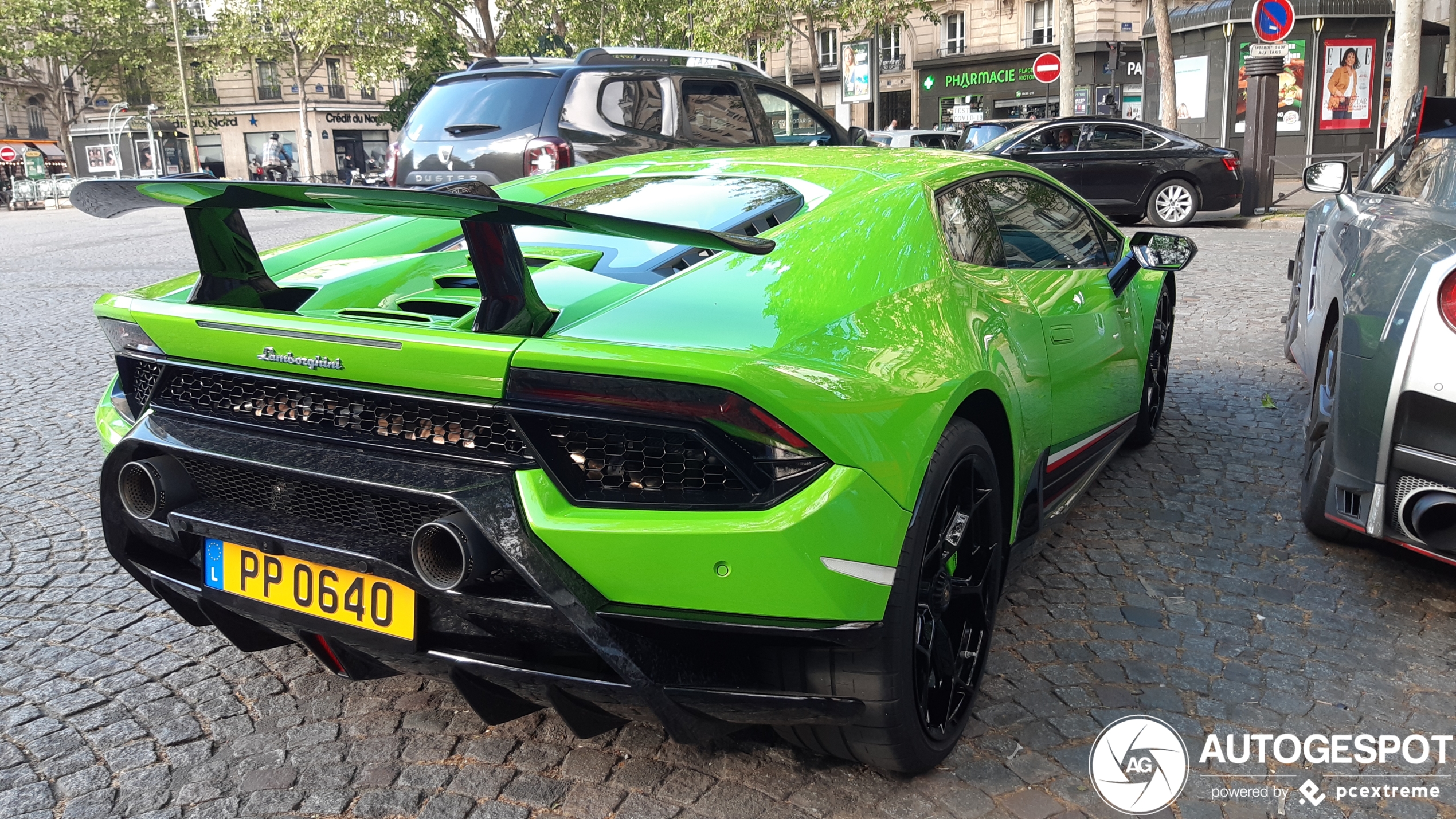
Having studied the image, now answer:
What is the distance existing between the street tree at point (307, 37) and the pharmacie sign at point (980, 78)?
18805 mm

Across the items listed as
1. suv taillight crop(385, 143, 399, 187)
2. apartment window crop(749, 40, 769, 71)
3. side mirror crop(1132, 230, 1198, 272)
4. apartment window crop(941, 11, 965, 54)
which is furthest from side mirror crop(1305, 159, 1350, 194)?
apartment window crop(749, 40, 769, 71)

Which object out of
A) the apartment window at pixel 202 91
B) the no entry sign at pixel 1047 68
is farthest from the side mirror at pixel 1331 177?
the apartment window at pixel 202 91

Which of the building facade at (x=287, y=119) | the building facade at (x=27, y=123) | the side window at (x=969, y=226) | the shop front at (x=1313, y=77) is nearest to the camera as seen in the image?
the side window at (x=969, y=226)

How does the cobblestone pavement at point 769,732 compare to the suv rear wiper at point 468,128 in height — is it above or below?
below

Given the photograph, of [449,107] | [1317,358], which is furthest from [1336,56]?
[1317,358]

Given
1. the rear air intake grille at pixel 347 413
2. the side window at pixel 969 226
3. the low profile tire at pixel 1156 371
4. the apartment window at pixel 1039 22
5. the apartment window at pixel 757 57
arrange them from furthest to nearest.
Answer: the apartment window at pixel 757 57, the apartment window at pixel 1039 22, the low profile tire at pixel 1156 371, the side window at pixel 969 226, the rear air intake grille at pixel 347 413

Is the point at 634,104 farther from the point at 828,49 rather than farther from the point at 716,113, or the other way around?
the point at 828,49

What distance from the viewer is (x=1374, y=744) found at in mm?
2604

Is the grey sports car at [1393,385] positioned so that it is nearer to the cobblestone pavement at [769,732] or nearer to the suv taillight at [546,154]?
the cobblestone pavement at [769,732]

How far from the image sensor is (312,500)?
2.29 m

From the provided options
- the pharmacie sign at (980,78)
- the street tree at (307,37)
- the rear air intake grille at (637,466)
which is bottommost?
the rear air intake grille at (637,466)

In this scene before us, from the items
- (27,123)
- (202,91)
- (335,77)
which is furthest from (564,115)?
(27,123)

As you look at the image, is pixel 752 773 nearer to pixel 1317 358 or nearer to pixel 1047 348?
pixel 1047 348

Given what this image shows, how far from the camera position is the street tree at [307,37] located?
132 feet
